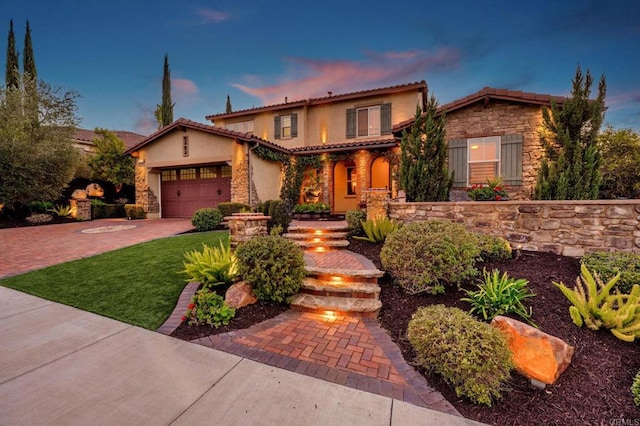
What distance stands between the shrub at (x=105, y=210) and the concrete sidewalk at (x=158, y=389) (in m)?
14.3

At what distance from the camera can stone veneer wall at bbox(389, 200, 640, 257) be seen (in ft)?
13.9

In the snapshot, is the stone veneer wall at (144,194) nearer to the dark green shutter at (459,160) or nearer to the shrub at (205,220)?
the shrub at (205,220)

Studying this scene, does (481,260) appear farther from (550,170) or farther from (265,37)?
(265,37)

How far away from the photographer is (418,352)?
2.72m

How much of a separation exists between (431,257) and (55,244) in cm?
1029

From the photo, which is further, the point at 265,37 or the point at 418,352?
the point at 265,37

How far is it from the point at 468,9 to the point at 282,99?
394 inches

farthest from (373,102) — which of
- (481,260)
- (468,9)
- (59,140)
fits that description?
(59,140)

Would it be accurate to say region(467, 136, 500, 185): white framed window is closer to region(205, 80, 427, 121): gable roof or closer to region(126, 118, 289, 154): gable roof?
region(205, 80, 427, 121): gable roof

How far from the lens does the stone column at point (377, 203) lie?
7027 mm

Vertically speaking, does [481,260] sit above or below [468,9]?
below

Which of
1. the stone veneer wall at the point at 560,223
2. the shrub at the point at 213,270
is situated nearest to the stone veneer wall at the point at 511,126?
the stone veneer wall at the point at 560,223

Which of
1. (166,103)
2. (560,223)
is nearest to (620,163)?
(560,223)

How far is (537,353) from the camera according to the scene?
94.3 inches
